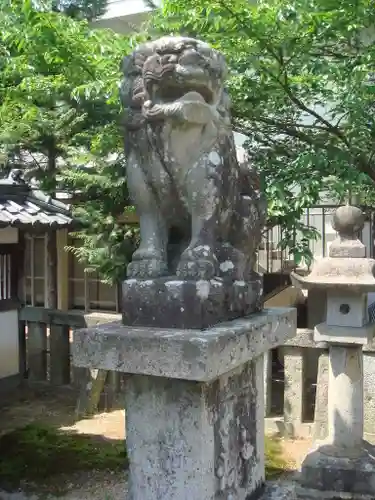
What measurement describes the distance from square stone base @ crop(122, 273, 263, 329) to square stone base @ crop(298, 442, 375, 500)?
10.0ft

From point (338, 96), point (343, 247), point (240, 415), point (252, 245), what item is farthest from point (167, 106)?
point (338, 96)

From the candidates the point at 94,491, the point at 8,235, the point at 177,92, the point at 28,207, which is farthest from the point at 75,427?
the point at 177,92

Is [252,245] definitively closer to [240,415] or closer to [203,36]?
[240,415]

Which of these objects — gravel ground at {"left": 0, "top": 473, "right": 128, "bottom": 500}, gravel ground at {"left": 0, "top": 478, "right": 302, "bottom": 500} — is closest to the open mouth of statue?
gravel ground at {"left": 0, "top": 478, "right": 302, "bottom": 500}

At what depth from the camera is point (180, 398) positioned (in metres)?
2.53

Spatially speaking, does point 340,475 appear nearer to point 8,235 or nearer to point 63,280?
point 8,235

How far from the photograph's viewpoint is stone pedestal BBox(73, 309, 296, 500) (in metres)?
2.33

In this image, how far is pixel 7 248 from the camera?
8.60 m

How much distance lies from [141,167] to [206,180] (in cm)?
36

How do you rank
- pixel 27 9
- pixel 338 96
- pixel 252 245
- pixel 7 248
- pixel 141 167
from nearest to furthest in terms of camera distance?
pixel 141 167, pixel 252 245, pixel 27 9, pixel 338 96, pixel 7 248

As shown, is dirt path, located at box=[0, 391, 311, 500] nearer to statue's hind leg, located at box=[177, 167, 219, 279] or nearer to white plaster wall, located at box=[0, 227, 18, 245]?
white plaster wall, located at box=[0, 227, 18, 245]

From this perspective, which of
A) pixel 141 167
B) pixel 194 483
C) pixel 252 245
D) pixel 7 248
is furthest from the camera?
pixel 7 248

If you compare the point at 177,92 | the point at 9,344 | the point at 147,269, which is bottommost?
→ the point at 9,344

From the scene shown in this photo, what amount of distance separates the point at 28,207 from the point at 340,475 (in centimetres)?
589
